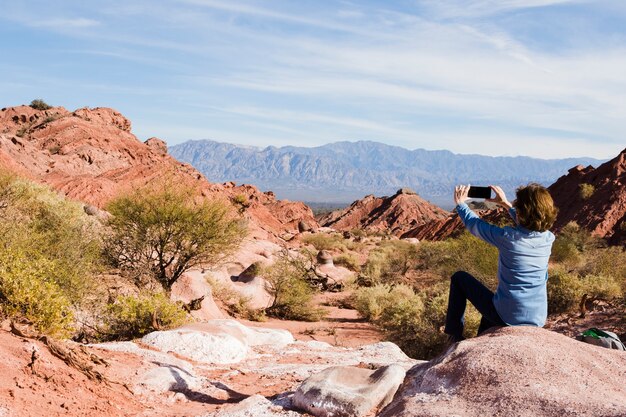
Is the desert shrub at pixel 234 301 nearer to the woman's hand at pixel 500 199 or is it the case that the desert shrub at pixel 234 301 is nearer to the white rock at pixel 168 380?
the white rock at pixel 168 380

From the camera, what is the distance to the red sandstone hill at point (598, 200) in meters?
40.1

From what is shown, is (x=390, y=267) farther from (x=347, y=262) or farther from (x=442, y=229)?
(x=442, y=229)

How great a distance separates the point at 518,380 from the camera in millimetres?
4289

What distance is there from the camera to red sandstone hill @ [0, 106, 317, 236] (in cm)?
3080

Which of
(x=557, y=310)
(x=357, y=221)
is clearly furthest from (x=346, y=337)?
(x=357, y=221)

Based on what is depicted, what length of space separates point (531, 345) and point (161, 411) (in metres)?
3.66

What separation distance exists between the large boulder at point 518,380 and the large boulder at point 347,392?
26cm

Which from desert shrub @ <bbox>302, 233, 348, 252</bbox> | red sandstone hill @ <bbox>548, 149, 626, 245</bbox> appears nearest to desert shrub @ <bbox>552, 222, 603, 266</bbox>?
red sandstone hill @ <bbox>548, 149, 626, 245</bbox>

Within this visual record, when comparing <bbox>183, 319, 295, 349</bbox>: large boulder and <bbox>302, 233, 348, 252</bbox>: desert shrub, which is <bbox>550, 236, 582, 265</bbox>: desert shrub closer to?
<bbox>302, 233, 348, 252</bbox>: desert shrub

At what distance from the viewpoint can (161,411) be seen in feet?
18.5

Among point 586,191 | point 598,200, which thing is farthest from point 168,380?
point 586,191

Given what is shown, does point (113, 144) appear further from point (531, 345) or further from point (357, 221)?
point (531, 345)

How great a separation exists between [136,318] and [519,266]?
676 cm

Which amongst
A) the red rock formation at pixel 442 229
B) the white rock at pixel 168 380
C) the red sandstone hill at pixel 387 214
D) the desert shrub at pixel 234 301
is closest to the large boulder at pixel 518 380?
the white rock at pixel 168 380
